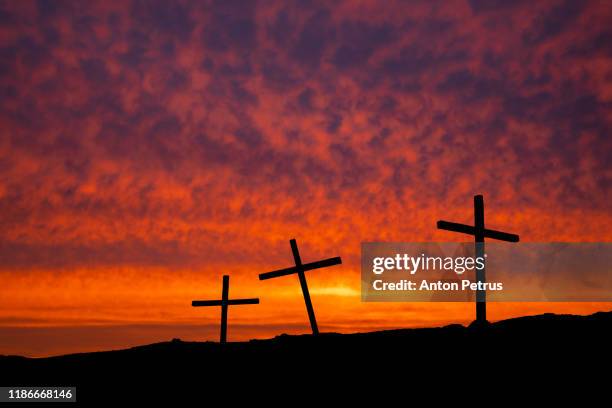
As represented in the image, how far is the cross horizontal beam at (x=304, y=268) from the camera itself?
1214 inches

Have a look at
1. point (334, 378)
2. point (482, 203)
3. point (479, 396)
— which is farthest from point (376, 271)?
point (479, 396)

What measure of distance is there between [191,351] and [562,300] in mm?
14103

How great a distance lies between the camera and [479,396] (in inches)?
623

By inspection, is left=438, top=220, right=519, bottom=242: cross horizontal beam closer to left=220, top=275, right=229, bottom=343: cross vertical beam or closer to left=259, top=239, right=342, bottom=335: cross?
left=259, top=239, right=342, bottom=335: cross

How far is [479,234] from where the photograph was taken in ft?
81.2

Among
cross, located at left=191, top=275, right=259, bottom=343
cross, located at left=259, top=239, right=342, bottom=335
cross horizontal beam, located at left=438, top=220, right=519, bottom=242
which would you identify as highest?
cross horizontal beam, located at left=438, top=220, right=519, bottom=242

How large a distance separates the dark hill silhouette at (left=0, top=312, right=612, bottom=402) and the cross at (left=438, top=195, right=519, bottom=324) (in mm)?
1200

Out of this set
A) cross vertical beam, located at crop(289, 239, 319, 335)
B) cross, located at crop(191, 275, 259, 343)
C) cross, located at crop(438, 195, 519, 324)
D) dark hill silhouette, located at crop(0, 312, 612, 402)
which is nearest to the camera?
dark hill silhouette, located at crop(0, 312, 612, 402)

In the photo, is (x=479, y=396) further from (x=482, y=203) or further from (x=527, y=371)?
(x=482, y=203)

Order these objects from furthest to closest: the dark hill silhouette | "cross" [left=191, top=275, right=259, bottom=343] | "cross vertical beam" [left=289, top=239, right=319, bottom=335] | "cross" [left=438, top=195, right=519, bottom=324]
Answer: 1. "cross" [left=191, top=275, right=259, bottom=343]
2. "cross vertical beam" [left=289, top=239, right=319, bottom=335]
3. "cross" [left=438, top=195, right=519, bottom=324]
4. the dark hill silhouette

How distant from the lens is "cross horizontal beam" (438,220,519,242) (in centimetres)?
2427

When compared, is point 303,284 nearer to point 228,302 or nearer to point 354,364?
point 228,302

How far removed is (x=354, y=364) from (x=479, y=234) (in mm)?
8068

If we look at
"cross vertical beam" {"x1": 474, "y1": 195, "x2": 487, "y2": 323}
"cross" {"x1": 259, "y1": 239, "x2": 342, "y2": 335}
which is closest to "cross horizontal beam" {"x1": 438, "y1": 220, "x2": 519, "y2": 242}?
"cross vertical beam" {"x1": 474, "y1": 195, "x2": 487, "y2": 323}
